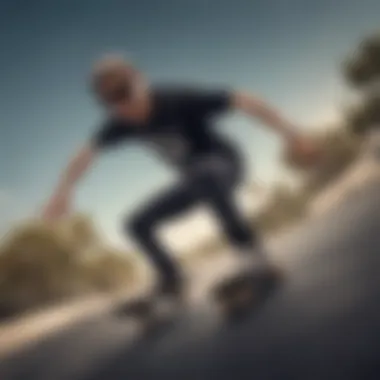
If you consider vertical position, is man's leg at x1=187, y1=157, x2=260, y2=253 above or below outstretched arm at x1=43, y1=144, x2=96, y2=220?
below

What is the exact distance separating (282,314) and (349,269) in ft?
0.50

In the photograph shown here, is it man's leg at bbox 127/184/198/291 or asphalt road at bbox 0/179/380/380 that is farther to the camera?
man's leg at bbox 127/184/198/291

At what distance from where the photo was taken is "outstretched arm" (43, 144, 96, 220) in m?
1.34

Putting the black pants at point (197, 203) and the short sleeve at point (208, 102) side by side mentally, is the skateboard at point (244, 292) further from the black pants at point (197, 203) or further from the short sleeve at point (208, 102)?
the short sleeve at point (208, 102)

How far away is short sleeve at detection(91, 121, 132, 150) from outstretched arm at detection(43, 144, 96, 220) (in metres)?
0.02

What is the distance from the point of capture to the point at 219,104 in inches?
52.1

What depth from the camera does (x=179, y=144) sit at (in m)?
1.33

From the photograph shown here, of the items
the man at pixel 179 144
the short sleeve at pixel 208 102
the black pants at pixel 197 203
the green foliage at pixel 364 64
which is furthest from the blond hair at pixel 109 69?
the green foliage at pixel 364 64

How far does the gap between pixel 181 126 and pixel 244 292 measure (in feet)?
1.15

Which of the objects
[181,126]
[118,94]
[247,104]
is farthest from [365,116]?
[118,94]

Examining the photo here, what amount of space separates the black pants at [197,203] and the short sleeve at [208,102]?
0.09m

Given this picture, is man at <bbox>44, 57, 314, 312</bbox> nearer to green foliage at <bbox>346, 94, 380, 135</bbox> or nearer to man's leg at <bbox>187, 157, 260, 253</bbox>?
man's leg at <bbox>187, 157, 260, 253</bbox>

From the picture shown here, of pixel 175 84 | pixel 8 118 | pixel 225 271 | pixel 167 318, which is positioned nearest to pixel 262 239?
pixel 225 271

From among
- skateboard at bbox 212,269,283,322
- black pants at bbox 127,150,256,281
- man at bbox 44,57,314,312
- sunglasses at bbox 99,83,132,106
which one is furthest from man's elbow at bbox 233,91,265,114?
skateboard at bbox 212,269,283,322
